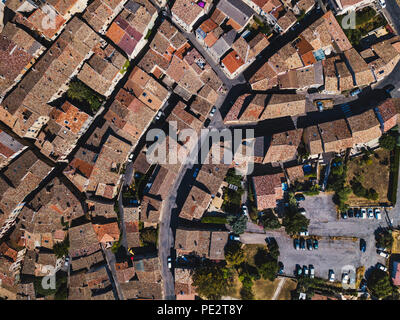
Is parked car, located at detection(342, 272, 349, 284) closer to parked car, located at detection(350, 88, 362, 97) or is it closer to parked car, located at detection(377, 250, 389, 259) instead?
parked car, located at detection(377, 250, 389, 259)

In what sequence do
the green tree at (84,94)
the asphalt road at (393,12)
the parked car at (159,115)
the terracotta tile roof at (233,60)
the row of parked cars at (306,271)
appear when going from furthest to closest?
the parked car at (159,115) < the row of parked cars at (306,271) < the asphalt road at (393,12) < the green tree at (84,94) < the terracotta tile roof at (233,60)

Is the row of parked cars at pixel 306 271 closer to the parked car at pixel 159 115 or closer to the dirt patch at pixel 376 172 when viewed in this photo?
the dirt patch at pixel 376 172

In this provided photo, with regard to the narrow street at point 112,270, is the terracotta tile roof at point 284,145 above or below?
above

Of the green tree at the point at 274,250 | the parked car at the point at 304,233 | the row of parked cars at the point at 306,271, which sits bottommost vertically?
the row of parked cars at the point at 306,271

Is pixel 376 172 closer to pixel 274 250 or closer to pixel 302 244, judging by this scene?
pixel 302 244

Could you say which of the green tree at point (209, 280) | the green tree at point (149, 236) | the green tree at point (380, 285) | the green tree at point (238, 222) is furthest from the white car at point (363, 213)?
the green tree at point (149, 236)

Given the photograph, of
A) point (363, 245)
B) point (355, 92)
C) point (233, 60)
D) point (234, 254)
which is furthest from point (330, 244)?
point (233, 60)
